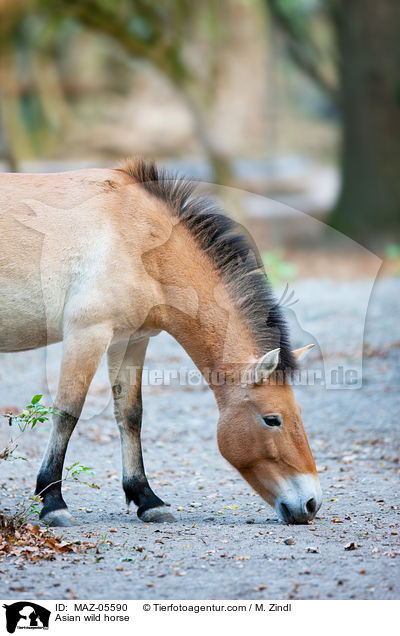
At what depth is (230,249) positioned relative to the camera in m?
4.62

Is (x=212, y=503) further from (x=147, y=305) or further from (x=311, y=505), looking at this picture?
(x=147, y=305)

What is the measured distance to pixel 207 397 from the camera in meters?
7.71

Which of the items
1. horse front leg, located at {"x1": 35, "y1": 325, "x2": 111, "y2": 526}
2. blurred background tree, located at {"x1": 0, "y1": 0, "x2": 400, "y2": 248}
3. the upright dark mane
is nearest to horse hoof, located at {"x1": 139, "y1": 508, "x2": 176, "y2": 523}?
horse front leg, located at {"x1": 35, "y1": 325, "x2": 111, "y2": 526}

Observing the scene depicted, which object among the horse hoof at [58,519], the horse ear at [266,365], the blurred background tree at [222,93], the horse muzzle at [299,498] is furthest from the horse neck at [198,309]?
the blurred background tree at [222,93]

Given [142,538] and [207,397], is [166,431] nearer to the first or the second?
[207,397]

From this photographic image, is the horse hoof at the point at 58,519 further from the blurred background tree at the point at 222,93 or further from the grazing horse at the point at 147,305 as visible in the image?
the blurred background tree at the point at 222,93

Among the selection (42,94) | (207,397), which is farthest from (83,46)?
(207,397)

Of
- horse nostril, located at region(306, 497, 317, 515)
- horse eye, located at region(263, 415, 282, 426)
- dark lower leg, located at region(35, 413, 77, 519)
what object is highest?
horse eye, located at region(263, 415, 282, 426)

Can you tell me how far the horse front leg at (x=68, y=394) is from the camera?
4.34 metres

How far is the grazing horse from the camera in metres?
4.29
